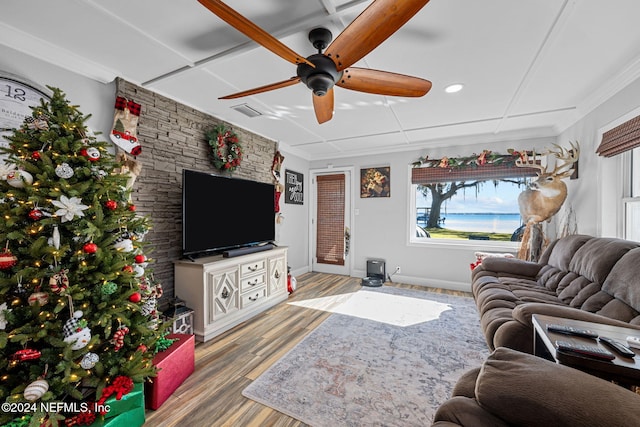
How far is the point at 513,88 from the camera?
7.45ft

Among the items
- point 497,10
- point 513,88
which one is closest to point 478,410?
point 497,10

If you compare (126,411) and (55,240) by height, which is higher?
(55,240)

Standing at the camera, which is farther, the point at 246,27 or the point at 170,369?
the point at 170,369

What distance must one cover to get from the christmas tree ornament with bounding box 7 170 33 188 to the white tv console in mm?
1307

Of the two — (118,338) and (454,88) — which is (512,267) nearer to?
(454,88)

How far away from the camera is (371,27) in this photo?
115 centimetres

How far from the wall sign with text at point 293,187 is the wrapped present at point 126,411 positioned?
321 centimetres

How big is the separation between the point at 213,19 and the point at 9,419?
2.29m

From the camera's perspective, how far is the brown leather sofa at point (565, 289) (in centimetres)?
138

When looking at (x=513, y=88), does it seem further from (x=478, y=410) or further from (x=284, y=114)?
(x=478, y=410)

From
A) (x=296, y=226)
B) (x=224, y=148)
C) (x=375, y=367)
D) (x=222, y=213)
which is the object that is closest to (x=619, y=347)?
(x=375, y=367)

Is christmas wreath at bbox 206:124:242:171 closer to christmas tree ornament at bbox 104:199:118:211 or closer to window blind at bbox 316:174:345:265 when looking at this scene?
christmas tree ornament at bbox 104:199:118:211

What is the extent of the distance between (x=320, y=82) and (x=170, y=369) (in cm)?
208

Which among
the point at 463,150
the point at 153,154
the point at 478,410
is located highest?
the point at 463,150
